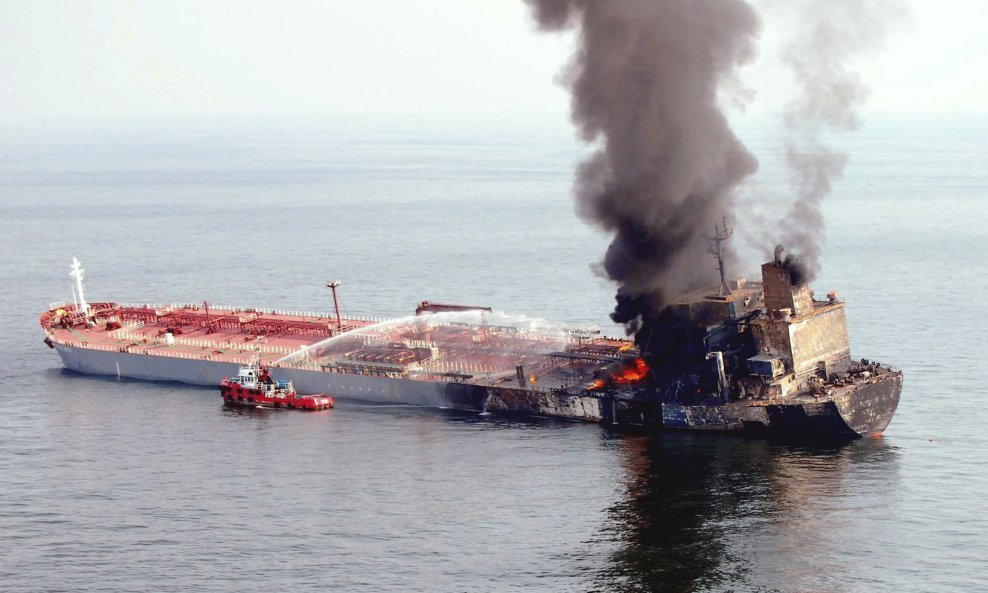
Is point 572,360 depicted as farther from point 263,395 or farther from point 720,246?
point 263,395

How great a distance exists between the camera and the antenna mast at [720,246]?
89000 millimetres

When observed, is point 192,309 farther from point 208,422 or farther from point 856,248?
point 856,248

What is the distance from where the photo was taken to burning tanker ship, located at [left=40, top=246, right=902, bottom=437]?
274ft

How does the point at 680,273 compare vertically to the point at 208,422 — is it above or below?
above

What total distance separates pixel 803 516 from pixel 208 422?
144 ft

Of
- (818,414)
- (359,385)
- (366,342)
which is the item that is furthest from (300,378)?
(818,414)

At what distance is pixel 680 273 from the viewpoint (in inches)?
3642

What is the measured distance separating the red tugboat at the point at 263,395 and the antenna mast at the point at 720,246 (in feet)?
98.3

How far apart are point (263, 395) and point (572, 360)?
23.3 m

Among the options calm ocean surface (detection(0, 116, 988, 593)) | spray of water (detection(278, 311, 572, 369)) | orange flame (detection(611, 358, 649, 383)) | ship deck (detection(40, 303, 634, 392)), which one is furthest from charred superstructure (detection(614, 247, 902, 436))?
spray of water (detection(278, 311, 572, 369))

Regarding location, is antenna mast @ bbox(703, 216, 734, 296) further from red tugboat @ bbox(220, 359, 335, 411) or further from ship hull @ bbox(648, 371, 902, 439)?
red tugboat @ bbox(220, 359, 335, 411)

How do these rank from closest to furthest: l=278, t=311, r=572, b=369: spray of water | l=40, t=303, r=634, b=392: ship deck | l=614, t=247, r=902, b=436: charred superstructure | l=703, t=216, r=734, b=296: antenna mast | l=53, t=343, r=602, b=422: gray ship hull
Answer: l=614, t=247, r=902, b=436: charred superstructure
l=703, t=216, r=734, b=296: antenna mast
l=53, t=343, r=602, b=422: gray ship hull
l=40, t=303, r=634, b=392: ship deck
l=278, t=311, r=572, b=369: spray of water

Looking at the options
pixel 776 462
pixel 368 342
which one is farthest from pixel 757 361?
pixel 368 342

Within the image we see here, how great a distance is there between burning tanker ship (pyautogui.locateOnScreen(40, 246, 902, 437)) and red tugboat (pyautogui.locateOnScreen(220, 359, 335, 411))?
3.37 metres
